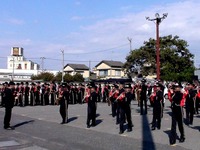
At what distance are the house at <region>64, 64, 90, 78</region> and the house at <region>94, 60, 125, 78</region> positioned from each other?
23.3 feet

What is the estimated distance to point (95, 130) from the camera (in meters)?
12.9

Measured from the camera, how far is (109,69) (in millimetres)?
91562

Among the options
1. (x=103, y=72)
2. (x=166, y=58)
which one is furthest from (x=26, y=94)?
(x=103, y=72)

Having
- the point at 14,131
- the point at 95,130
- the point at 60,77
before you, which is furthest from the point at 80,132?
the point at 60,77

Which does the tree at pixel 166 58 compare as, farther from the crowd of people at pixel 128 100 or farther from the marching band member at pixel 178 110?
the marching band member at pixel 178 110

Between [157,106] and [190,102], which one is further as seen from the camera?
[190,102]

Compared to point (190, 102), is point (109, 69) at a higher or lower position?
higher

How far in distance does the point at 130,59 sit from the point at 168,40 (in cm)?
647

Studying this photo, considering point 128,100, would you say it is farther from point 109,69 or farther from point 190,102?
point 109,69

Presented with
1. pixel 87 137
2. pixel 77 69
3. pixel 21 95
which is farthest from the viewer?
pixel 77 69

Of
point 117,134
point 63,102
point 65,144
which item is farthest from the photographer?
point 63,102

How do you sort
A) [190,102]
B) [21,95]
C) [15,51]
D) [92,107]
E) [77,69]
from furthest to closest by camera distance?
[15,51] < [77,69] < [21,95] < [190,102] < [92,107]

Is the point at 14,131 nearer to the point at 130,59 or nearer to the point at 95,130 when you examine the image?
the point at 95,130

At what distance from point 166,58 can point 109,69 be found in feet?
147
